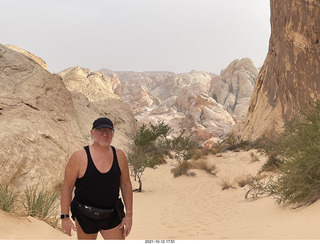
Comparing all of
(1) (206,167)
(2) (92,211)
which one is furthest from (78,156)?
(1) (206,167)

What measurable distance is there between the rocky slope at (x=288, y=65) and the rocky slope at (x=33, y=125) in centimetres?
1173

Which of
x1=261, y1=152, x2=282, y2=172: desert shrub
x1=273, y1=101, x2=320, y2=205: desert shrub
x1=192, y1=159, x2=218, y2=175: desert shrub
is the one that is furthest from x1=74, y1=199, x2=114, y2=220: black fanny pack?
x1=192, y1=159, x2=218, y2=175: desert shrub

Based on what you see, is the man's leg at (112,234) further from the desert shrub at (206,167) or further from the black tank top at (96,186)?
the desert shrub at (206,167)

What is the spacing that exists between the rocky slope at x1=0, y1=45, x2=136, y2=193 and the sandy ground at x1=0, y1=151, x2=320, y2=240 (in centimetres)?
306

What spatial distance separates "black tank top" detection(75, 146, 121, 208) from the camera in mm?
2713

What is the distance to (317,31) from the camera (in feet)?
61.4

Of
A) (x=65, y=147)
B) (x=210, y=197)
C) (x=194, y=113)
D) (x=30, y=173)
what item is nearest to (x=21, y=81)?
(x=65, y=147)

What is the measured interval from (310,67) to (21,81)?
16798 millimetres

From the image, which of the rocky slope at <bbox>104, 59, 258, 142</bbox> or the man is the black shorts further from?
the rocky slope at <bbox>104, 59, 258, 142</bbox>

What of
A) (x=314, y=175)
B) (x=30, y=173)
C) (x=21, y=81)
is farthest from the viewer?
(x=21, y=81)

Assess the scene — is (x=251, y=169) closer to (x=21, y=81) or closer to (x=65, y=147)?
(x=65, y=147)

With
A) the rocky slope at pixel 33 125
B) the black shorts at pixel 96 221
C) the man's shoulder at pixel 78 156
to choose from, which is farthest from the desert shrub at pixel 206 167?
the man's shoulder at pixel 78 156

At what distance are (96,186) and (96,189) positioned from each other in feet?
0.09

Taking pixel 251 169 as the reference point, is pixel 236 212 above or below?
above
